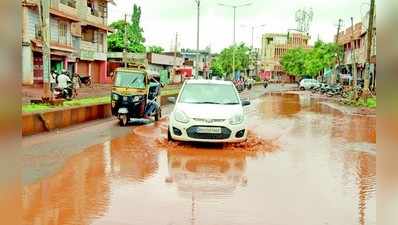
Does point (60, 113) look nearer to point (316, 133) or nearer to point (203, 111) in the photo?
point (203, 111)

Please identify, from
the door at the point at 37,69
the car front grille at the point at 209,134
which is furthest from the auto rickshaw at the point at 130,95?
the door at the point at 37,69

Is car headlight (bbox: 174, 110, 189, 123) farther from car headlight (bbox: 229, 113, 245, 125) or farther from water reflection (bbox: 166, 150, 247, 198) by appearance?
car headlight (bbox: 229, 113, 245, 125)

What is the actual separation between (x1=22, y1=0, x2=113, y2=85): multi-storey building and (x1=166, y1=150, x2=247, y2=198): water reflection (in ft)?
78.9

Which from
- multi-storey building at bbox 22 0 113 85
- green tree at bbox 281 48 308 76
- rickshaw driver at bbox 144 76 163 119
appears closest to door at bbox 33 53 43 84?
multi-storey building at bbox 22 0 113 85

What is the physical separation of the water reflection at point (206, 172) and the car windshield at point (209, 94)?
1636 millimetres

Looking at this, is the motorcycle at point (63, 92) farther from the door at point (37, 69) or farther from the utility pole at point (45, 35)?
the door at point (37, 69)

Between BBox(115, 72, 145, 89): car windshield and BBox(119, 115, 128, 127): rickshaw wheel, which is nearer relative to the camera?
BBox(119, 115, 128, 127): rickshaw wheel

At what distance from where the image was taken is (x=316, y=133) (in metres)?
15.7

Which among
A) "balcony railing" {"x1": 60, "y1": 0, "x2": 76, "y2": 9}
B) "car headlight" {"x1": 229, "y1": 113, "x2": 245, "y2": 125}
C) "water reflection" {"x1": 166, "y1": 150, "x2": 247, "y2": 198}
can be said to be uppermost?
"balcony railing" {"x1": 60, "y1": 0, "x2": 76, "y2": 9}

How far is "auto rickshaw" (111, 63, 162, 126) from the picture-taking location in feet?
54.6

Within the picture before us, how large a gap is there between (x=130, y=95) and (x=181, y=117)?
541cm

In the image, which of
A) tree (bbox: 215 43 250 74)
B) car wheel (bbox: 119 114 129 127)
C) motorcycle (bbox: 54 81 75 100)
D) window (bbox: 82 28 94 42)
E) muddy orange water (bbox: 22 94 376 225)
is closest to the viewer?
muddy orange water (bbox: 22 94 376 225)

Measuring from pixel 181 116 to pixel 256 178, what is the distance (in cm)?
358

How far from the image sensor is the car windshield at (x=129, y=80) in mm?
16922
